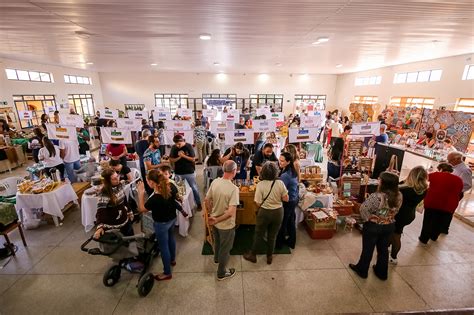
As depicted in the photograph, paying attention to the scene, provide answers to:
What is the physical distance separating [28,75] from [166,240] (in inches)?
513

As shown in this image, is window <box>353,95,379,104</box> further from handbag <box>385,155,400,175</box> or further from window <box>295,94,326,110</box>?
handbag <box>385,155,400,175</box>

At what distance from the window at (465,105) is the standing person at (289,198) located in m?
9.18

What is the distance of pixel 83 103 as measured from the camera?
15.5 metres

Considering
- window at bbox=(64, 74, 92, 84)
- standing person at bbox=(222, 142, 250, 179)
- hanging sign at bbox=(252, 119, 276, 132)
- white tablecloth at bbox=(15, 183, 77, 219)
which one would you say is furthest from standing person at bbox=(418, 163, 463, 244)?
window at bbox=(64, 74, 92, 84)

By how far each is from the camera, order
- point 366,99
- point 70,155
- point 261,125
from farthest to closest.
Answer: point 366,99
point 261,125
point 70,155

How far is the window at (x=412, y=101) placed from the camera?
10.1 m

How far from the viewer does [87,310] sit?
108 inches

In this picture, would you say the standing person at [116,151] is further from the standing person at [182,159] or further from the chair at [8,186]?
the chair at [8,186]

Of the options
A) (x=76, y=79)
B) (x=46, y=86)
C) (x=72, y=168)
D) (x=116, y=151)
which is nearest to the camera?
(x=116, y=151)

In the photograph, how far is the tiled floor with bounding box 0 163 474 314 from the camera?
2812mm

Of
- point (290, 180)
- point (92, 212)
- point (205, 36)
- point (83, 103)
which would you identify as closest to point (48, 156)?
point (92, 212)

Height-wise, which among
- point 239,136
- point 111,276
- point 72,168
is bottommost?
point 111,276

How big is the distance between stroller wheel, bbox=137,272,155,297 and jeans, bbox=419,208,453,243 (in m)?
4.61

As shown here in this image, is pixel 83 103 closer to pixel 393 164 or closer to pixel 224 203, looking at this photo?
pixel 224 203
